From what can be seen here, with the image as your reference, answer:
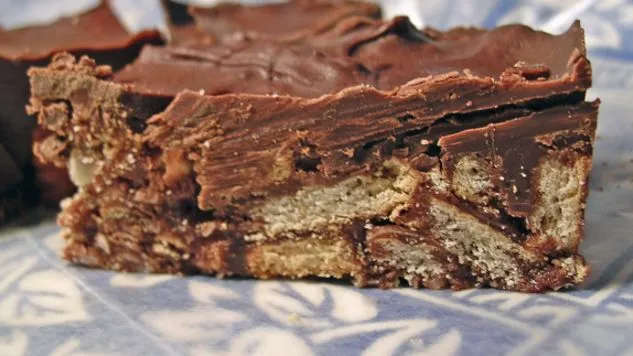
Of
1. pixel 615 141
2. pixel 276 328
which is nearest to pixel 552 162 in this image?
pixel 276 328

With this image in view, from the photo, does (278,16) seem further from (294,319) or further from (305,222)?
(294,319)

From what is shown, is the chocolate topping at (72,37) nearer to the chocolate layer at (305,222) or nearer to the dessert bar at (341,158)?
the dessert bar at (341,158)

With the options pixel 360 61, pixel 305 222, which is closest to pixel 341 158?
pixel 305 222

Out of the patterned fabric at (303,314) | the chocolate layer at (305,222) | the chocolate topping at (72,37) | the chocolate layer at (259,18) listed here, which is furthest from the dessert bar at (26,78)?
the chocolate layer at (305,222)

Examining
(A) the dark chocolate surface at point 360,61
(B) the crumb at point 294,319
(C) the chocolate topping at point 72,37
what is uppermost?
(C) the chocolate topping at point 72,37

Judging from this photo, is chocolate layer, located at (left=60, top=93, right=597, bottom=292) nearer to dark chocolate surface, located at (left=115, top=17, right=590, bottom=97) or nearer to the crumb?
dark chocolate surface, located at (left=115, top=17, right=590, bottom=97)
